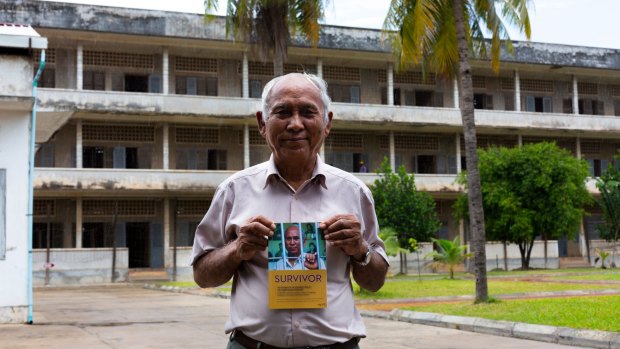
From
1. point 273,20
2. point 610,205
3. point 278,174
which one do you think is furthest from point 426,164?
point 278,174

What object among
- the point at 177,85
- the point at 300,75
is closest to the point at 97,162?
the point at 177,85

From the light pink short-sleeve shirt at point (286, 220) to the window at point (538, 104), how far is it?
39.9 meters

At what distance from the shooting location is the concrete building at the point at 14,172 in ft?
40.5

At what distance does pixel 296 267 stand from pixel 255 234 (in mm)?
169

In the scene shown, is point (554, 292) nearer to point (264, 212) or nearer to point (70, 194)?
point (264, 212)

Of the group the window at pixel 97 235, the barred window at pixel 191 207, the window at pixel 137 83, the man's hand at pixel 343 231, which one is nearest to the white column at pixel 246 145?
the barred window at pixel 191 207

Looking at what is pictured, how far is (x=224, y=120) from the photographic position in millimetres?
33938

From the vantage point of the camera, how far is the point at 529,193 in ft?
99.0

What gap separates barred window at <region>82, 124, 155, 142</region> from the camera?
3350 centimetres

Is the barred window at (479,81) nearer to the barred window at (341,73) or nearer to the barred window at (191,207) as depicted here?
the barred window at (341,73)

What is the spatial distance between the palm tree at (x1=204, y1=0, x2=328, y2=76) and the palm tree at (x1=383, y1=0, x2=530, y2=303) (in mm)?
4863

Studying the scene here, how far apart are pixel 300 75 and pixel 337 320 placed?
2.82 feet

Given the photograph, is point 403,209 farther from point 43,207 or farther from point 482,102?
point 43,207

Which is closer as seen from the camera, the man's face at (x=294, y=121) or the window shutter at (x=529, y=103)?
the man's face at (x=294, y=121)
